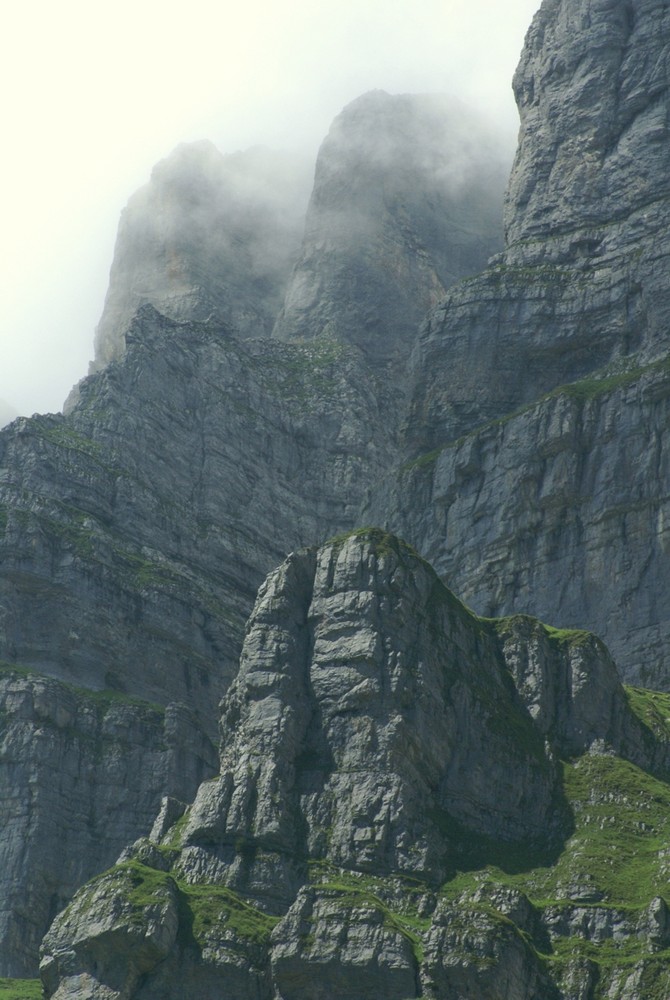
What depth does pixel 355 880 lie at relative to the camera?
186m

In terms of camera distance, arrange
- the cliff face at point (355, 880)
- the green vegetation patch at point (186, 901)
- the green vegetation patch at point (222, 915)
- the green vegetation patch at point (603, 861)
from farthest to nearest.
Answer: the green vegetation patch at point (603, 861), the green vegetation patch at point (222, 915), the green vegetation patch at point (186, 901), the cliff face at point (355, 880)

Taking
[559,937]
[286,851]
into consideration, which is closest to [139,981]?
[286,851]

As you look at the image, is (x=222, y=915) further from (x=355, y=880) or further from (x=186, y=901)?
(x=355, y=880)

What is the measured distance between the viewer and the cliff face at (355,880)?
568ft

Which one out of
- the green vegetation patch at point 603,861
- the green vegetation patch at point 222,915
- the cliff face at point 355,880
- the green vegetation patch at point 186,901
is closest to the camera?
the cliff face at point 355,880

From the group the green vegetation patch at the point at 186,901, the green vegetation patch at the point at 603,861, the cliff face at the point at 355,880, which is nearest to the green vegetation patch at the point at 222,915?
the green vegetation patch at the point at 186,901

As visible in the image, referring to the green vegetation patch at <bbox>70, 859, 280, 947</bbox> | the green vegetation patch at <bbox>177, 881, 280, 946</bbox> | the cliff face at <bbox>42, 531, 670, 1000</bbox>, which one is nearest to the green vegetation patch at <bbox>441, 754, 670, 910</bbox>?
the cliff face at <bbox>42, 531, 670, 1000</bbox>

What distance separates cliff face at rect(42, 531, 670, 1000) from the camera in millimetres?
173125

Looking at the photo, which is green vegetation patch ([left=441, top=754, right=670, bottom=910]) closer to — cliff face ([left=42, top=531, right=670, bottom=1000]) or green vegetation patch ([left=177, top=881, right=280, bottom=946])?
cliff face ([left=42, top=531, right=670, bottom=1000])

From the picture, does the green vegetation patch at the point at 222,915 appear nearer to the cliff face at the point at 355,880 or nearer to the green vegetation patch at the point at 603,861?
the cliff face at the point at 355,880

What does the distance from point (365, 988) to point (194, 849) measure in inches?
924

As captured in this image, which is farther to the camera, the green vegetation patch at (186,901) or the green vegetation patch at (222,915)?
the green vegetation patch at (222,915)

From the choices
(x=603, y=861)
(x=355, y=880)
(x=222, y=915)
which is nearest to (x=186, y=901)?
(x=222, y=915)

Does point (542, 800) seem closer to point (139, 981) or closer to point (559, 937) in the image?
point (559, 937)
